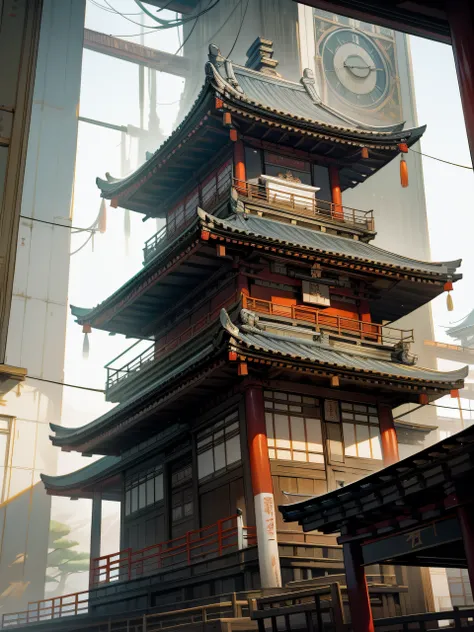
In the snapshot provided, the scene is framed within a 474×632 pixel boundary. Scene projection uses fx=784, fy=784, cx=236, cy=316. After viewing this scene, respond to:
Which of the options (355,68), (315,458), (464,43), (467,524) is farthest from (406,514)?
(355,68)

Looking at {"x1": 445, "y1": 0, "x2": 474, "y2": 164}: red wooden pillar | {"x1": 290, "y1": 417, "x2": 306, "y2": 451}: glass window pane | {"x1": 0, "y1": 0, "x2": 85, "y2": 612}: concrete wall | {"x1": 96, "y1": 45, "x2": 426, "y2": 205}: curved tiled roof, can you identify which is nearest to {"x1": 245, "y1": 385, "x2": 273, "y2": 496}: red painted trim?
{"x1": 290, "y1": 417, "x2": 306, "y2": 451}: glass window pane

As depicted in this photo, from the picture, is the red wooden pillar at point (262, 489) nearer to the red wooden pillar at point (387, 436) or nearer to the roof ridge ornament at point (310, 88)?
the red wooden pillar at point (387, 436)

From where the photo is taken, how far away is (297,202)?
25.6 m

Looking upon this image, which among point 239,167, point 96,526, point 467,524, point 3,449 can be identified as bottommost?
point 467,524

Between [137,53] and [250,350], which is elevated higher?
[137,53]

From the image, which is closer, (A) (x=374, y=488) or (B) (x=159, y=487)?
(A) (x=374, y=488)

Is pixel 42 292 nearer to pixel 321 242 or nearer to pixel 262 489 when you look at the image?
pixel 321 242

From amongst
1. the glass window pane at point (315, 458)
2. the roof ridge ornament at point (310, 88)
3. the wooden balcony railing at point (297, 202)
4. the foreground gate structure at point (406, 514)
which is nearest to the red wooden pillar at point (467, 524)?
the foreground gate structure at point (406, 514)

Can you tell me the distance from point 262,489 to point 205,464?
3.40m

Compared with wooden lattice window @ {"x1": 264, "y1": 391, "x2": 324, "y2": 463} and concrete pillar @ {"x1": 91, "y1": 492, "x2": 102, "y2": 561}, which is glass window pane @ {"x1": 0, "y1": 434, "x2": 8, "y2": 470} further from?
wooden lattice window @ {"x1": 264, "y1": 391, "x2": 324, "y2": 463}

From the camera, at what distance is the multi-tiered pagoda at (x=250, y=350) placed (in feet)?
65.8

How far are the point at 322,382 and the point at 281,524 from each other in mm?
4125

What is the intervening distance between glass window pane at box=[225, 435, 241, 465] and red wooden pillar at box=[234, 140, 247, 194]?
7.92m

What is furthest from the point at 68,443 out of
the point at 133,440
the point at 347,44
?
the point at 347,44
